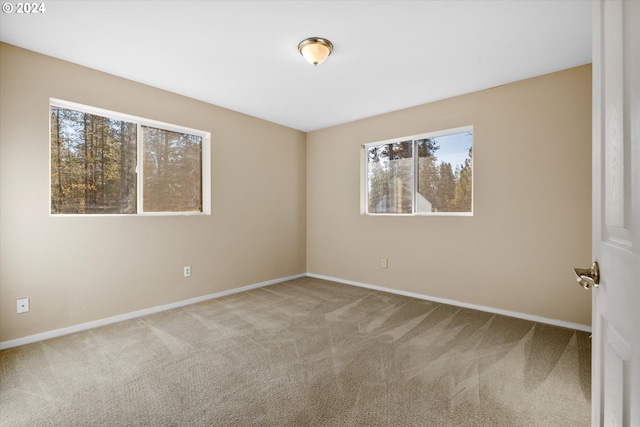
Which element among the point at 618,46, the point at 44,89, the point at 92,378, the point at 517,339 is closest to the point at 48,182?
the point at 44,89

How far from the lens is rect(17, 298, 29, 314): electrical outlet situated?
8.18 feet

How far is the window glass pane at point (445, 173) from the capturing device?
11.7 feet

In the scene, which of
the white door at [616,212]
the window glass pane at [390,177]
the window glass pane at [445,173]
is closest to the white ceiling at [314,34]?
the window glass pane at [445,173]

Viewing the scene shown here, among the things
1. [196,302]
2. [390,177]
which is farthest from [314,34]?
[196,302]

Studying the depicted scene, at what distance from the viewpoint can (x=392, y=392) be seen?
6.03 feet

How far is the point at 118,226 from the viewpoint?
10.0 ft

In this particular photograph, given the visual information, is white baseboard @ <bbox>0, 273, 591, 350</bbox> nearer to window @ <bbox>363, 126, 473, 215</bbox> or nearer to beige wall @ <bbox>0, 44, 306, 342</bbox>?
beige wall @ <bbox>0, 44, 306, 342</bbox>

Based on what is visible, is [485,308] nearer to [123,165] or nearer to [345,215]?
[345,215]

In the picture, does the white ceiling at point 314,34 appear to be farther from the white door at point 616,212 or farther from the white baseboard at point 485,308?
the white baseboard at point 485,308

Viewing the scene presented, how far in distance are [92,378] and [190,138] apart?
108 inches

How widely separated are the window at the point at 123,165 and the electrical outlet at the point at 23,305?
31.3 inches

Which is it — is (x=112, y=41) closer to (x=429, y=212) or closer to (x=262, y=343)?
(x=262, y=343)

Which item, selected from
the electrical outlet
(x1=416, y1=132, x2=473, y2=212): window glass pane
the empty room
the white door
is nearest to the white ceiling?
the empty room

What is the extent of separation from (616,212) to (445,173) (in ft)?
10.3
